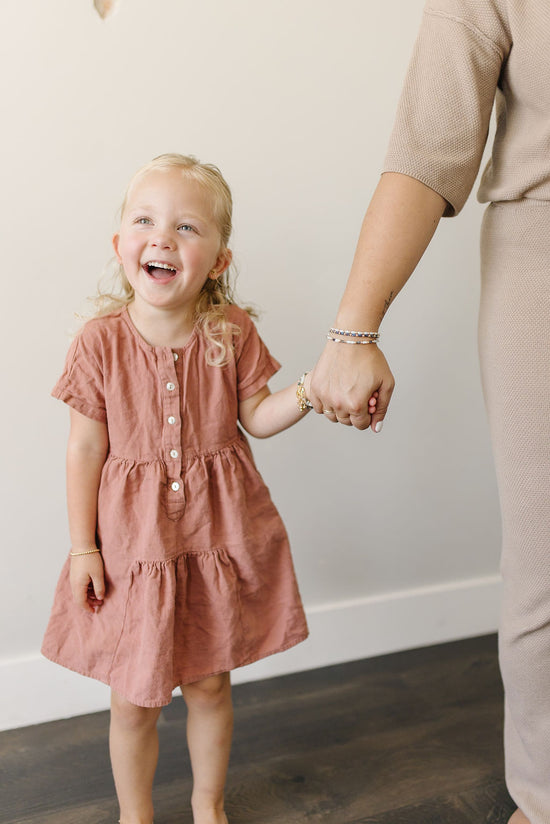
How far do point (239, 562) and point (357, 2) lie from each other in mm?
1160

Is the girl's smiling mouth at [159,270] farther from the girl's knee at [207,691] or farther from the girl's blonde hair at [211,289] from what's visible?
the girl's knee at [207,691]

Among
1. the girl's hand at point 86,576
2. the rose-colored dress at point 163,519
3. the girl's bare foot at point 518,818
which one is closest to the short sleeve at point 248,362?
the rose-colored dress at point 163,519

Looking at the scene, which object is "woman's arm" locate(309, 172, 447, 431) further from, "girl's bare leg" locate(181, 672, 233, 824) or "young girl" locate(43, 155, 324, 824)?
"girl's bare leg" locate(181, 672, 233, 824)

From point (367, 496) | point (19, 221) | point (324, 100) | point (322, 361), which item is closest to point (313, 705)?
point (367, 496)

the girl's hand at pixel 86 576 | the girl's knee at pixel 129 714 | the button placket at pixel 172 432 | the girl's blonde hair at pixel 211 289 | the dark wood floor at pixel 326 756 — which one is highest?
the girl's blonde hair at pixel 211 289

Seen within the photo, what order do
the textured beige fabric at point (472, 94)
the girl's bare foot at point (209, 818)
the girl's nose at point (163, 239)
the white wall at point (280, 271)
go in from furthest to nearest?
the white wall at point (280, 271), the girl's bare foot at point (209, 818), the girl's nose at point (163, 239), the textured beige fabric at point (472, 94)

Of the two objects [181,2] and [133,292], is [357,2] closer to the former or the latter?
[181,2]

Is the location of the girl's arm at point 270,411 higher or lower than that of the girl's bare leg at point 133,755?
higher

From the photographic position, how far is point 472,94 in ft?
2.99

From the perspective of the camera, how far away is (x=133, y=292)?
128cm

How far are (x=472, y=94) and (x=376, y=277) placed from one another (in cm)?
24

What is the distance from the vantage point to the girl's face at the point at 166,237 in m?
1.13

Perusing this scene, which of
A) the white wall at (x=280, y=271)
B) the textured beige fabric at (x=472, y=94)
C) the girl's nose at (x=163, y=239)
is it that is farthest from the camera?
the white wall at (x=280, y=271)

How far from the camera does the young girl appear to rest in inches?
45.4
